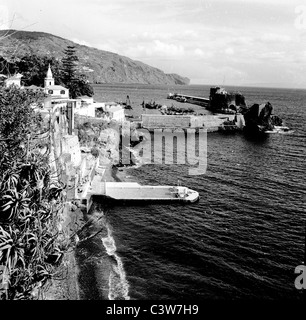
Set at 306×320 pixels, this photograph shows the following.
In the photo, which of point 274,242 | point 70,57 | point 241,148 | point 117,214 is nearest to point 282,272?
point 274,242

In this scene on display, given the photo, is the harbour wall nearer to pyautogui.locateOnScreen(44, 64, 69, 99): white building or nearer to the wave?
pyautogui.locateOnScreen(44, 64, 69, 99): white building

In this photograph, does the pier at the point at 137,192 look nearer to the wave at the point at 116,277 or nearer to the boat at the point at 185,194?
the boat at the point at 185,194

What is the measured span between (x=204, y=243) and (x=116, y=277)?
865cm

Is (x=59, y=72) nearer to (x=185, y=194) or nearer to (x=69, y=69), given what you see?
(x=69, y=69)

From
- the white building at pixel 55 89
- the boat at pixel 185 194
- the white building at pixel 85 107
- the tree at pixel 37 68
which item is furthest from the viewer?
the tree at pixel 37 68

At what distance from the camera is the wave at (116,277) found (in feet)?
81.0

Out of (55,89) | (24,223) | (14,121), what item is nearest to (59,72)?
(55,89)

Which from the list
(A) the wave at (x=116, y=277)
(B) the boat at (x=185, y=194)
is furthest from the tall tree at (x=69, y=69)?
(A) the wave at (x=116, y=277)

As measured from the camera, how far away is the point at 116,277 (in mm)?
26750

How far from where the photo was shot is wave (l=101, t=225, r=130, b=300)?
2469 centimetres

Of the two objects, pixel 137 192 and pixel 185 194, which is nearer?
pixel 185 194

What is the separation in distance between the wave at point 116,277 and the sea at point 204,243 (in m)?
0.07

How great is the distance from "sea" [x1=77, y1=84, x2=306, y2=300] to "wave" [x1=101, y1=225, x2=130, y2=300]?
7 cm
